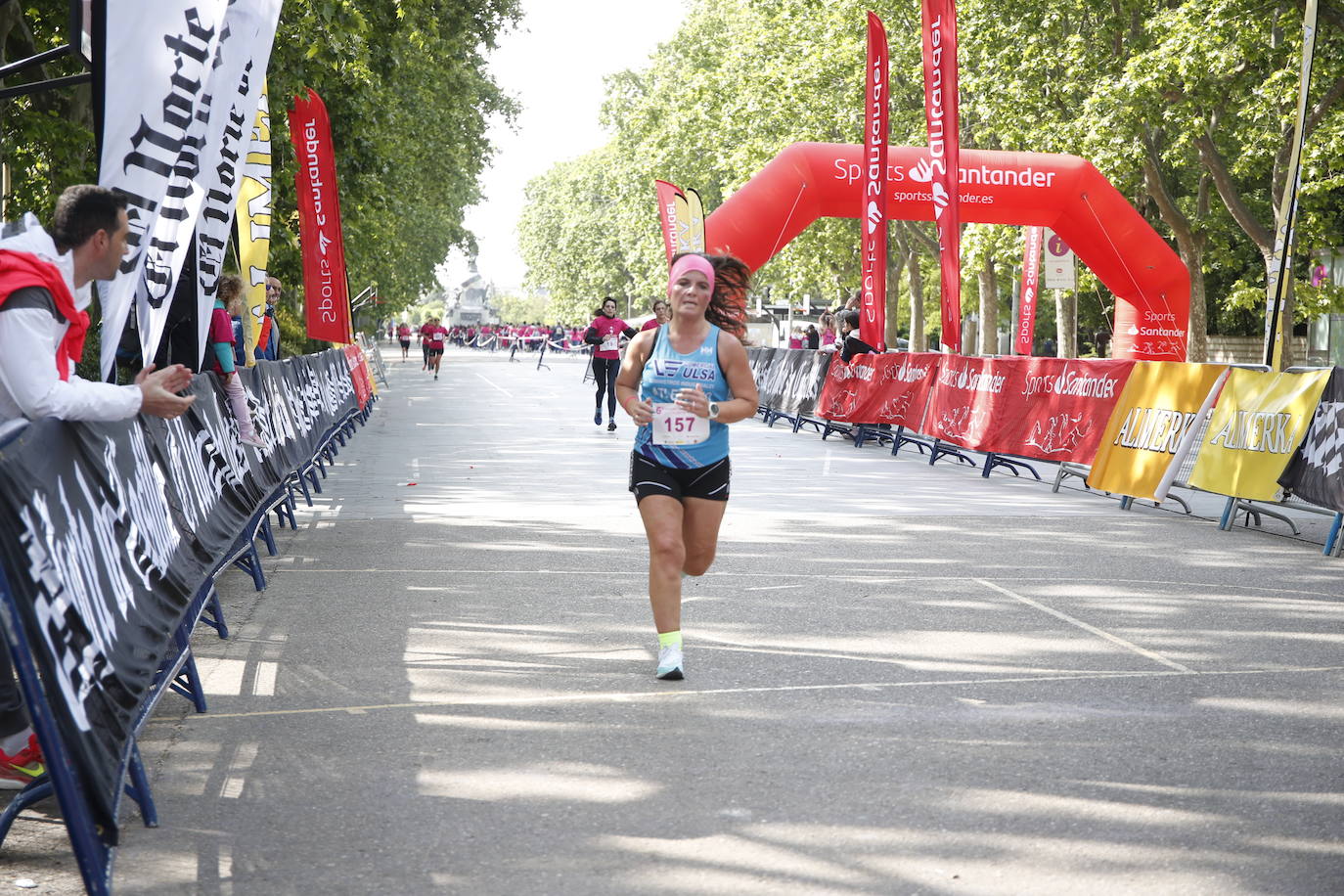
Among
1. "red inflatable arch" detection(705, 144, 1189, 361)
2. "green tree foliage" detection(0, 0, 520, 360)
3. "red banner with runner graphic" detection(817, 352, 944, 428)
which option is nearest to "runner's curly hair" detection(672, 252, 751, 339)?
"green tree foliage" detection(0, 0, 520, 360)

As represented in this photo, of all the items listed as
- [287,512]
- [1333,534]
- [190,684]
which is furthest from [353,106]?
[190,684]

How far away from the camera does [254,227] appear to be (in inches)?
547

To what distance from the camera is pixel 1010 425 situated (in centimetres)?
1675

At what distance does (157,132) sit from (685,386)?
9.00 feet

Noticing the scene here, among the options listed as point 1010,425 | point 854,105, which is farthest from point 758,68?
point 1010,425

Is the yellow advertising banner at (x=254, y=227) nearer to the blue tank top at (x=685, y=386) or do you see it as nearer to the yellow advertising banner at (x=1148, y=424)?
the blue tank top at (x=685, y=386)

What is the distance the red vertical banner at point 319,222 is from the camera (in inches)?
718

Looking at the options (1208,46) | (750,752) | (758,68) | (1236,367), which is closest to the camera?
(750,752)

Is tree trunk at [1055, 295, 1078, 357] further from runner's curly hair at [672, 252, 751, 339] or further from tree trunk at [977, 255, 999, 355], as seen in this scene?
runner's curly hair at [672, 252, 751, 339]

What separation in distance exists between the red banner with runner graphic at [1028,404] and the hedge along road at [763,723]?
10.6 ft

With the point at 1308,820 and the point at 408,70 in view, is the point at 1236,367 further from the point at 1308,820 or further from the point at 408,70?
the point at 408,70

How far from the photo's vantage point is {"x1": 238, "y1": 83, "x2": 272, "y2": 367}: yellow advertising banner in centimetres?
1370

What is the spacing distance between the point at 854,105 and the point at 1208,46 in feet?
57.5

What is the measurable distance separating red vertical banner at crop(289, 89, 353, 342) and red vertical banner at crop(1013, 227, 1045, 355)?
656 inches
